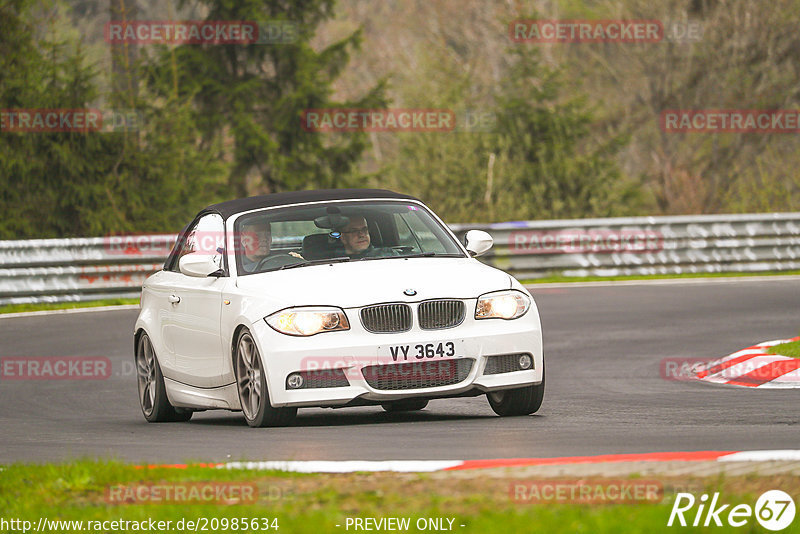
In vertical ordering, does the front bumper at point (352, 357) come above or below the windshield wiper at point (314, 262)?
below

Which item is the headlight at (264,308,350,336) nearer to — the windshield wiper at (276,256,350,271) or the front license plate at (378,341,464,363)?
the front license plate at (378,341,464,363)

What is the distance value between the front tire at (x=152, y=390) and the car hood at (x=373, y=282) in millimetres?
1732

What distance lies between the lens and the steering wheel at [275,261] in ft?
33.1

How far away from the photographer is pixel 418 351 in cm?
918

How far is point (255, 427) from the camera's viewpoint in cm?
955

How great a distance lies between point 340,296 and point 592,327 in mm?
9003

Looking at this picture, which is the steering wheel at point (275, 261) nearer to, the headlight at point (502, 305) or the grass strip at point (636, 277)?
the headlight at point (502, 305)

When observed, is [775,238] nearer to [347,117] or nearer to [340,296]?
[347,117]

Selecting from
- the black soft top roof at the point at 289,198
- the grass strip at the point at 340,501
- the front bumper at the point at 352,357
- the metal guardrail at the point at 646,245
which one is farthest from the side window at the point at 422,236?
the metal guardrail at the point at 646,245

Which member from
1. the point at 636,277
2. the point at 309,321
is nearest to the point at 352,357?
the point at 309,321

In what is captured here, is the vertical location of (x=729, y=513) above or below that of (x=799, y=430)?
above

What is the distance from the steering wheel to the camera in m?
10.1

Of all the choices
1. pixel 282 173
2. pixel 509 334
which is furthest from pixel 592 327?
pixel 282 173

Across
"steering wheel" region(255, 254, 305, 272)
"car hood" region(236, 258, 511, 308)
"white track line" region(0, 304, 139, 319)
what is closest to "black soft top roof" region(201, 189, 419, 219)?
"steering wheel" region(255, 254, 305, 272)
